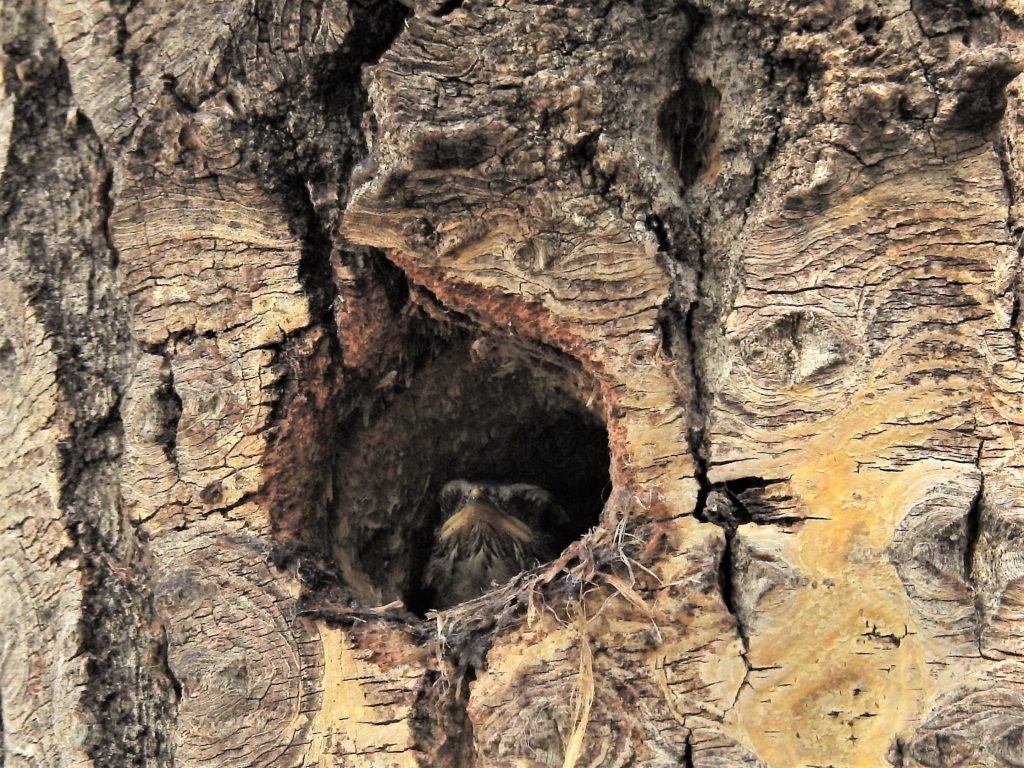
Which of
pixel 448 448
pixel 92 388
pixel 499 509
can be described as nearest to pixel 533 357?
pixel 448 448

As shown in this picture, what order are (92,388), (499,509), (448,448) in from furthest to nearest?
(499,509) → (448,448) → (92,388)

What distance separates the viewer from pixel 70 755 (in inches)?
73.9

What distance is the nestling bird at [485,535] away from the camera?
312 cm

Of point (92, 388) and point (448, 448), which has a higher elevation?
point (92, 388)

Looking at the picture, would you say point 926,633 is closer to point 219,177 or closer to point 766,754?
point 766,754

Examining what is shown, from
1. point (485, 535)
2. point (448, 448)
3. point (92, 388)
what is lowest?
point (485, 535)

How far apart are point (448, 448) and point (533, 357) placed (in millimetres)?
817

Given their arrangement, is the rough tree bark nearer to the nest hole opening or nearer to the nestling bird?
the nest hole opening

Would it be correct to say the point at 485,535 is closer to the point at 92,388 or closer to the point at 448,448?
the point at 448,448

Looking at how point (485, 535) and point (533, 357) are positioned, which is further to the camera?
point (485, 535)

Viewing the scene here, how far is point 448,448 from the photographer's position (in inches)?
111

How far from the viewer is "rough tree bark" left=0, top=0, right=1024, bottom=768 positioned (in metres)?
1.61

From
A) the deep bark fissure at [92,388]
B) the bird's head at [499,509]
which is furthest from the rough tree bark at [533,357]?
the bird's head at [499,509]

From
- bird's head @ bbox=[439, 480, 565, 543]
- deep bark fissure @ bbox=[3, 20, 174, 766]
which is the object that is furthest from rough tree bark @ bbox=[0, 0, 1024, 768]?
bird's head @ bbox=[439, 480, 565, 543]
